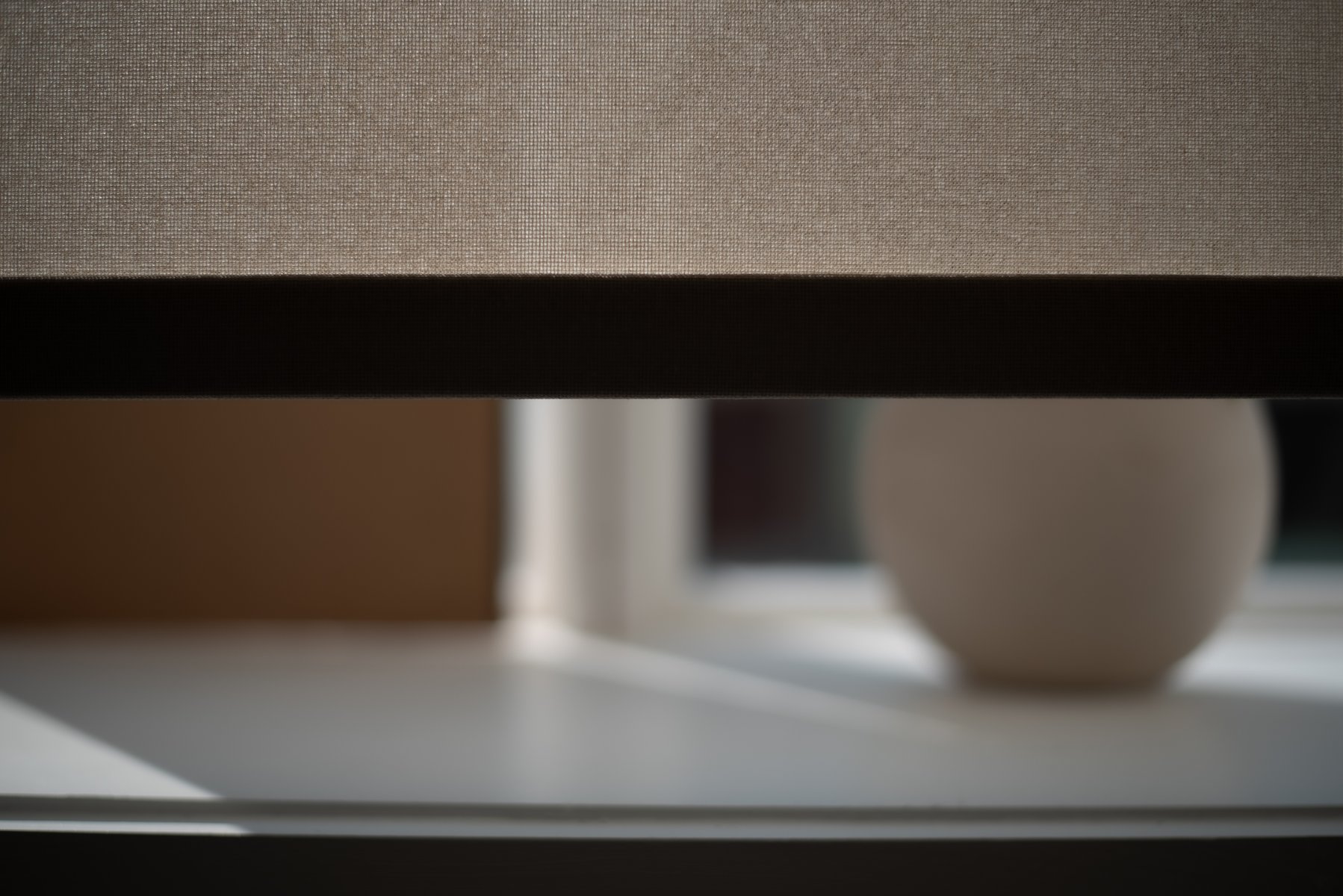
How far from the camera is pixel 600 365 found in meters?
0.70

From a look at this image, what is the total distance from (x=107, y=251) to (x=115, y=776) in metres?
0.34

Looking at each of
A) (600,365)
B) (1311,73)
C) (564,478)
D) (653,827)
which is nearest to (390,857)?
(653,827)

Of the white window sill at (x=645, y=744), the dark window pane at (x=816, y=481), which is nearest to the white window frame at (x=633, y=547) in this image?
the dark window pane at (x=816, y=481)

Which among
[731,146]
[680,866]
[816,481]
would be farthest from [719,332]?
[816,481]

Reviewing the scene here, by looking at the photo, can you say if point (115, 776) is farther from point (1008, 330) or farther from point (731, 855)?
point (1008, 330)

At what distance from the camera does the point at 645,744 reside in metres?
0.93

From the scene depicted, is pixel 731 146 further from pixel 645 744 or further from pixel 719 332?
pixel 645 744

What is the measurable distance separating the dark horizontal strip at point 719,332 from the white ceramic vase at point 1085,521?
0.37 meters

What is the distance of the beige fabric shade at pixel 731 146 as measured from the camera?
0.67 metres

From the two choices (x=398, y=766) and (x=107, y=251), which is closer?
(x=107, y=251)

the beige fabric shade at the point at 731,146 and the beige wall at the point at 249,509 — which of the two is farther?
the beige wall at the point at 249,509

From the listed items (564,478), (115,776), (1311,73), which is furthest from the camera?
(564,478)

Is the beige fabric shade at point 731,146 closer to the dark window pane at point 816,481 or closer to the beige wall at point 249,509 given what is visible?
the beige wall at point 249,509

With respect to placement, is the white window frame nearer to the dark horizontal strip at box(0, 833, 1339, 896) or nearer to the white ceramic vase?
the white ceramic vase
